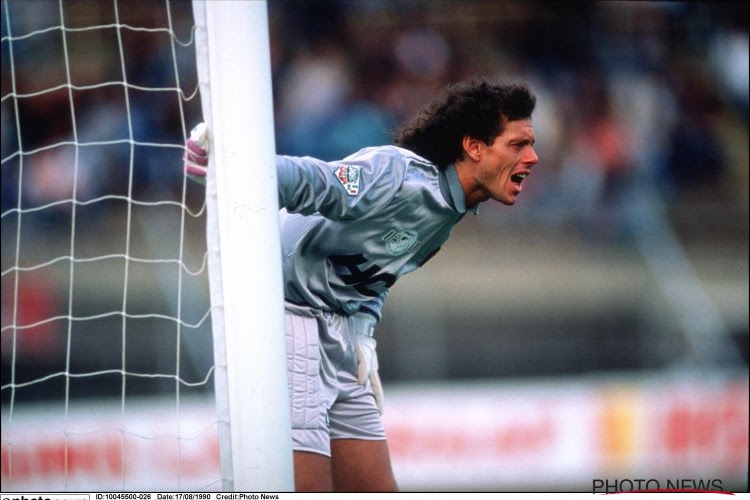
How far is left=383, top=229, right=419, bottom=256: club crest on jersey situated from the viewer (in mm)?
2785

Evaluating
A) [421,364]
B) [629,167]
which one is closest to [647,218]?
[629,167]

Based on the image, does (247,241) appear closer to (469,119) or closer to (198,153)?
(198,153)

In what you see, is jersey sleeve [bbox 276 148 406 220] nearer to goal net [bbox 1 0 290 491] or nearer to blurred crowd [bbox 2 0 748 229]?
goal net [bbox 1 0 290 491]

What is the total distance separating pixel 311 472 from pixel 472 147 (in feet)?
2.91

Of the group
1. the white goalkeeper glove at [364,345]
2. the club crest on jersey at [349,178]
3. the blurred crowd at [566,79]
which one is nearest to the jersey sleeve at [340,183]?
the club crest on jersey at [349,178]

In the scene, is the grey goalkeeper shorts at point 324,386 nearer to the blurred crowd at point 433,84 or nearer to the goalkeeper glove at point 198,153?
the goalkeeper glove at point 198,153

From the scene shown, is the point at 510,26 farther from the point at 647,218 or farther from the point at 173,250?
the point at 173,250

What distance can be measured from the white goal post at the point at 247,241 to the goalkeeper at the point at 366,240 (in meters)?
0.23

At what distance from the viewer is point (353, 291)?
290cm

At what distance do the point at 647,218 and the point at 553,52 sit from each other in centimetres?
113

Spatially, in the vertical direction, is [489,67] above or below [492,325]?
above

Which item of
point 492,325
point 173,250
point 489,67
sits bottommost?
point 492,325

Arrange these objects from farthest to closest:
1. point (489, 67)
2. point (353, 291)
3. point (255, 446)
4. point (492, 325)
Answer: point (489, 67)
point (492, 325)
point (353, 291)
point (255, 446)

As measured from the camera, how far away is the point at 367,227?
2736 millimetres
